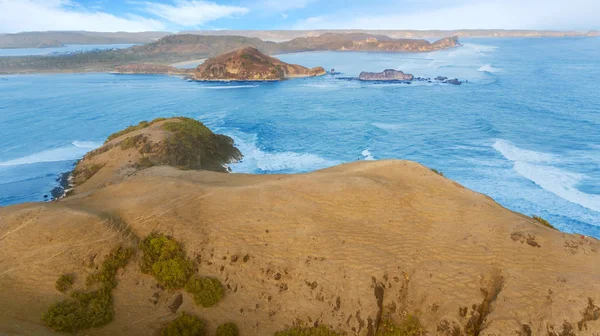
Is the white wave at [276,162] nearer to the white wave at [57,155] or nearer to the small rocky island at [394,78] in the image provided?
the white wave at [57,155]

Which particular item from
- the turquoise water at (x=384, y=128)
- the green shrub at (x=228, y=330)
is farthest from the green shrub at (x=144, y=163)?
the green shrub at (x=228, y=330)

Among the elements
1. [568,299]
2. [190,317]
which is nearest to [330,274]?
[190,317]

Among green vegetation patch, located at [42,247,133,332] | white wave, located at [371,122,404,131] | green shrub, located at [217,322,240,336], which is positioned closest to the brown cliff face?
white wave, located at [371,122,404,131]

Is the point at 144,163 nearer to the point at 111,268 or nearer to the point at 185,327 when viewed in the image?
the point at 111,268

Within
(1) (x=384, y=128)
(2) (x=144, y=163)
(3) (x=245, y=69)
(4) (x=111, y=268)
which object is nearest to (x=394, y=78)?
(3) (x=245, y=69)

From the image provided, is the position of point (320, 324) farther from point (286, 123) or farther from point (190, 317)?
point (286, 123)

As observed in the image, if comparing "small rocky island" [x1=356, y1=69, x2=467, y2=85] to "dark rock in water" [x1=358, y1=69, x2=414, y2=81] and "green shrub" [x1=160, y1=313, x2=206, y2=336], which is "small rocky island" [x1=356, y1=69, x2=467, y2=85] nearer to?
"dark rock in water" [x1=358, y1=69, x2=414, y2=81]
